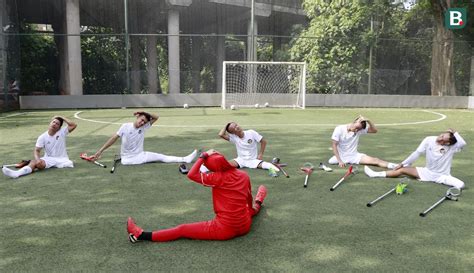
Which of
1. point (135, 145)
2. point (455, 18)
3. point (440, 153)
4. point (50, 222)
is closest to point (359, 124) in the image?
point (440, 153)

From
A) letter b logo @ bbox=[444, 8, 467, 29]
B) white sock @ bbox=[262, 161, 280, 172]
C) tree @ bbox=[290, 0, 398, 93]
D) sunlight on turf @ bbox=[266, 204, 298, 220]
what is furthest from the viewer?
tree @ bbox=[290, 0, 398, 93]

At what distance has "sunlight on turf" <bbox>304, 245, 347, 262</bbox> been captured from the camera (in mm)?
4321

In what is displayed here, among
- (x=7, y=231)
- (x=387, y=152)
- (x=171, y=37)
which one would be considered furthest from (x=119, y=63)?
(x=7, y=231)

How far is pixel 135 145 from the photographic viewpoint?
8.69m

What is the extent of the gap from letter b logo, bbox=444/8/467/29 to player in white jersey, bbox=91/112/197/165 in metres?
20.9

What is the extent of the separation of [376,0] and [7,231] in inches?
958

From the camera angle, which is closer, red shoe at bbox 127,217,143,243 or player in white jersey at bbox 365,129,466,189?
red shoe at bbox 127,217,143,243

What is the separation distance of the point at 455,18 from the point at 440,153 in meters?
20.3

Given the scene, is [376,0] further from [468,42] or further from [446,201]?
[446,201]

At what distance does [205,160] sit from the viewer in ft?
15.5

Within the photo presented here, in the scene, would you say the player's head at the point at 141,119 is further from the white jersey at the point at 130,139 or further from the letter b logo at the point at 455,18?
the letter b logo at the point at 455,18

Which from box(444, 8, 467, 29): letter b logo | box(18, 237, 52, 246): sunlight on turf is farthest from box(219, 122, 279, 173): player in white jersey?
box(444, 8, 467, 29): letter b logo

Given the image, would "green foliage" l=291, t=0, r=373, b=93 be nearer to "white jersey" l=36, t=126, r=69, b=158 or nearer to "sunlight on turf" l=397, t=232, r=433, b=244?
"white jersey" l=36, t=126, r=69, b=158

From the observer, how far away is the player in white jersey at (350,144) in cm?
845
